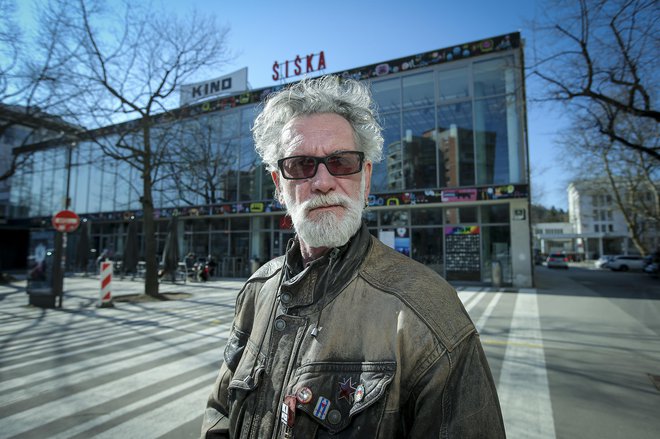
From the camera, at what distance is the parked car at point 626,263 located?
3203 centimetres

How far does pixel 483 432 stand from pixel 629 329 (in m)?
8.67

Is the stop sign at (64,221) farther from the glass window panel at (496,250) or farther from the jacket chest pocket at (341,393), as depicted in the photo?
the glass window panel at (496,250)

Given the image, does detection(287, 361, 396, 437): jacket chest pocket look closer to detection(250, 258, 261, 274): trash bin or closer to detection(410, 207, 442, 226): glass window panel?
detection(410, 207, 442, 226): glass window panel

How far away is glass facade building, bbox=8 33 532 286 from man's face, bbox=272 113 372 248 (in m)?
11.8

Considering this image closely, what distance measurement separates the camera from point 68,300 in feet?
37.2

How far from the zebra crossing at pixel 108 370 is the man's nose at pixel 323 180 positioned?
2944 millimetres

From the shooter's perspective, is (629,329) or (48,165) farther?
(48,165)

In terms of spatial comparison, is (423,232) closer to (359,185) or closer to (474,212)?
(474,212)

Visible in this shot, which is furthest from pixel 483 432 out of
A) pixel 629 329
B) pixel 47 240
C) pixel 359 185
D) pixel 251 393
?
pixel 47 240

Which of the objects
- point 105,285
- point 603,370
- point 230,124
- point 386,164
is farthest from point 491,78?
point 105,285

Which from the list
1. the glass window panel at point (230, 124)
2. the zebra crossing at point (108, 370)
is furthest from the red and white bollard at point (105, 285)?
the glass window panel at point (230, 124)

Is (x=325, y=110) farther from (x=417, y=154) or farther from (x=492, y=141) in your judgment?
(x=417, y=154)

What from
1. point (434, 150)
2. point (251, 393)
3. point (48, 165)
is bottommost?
point (251, 393)

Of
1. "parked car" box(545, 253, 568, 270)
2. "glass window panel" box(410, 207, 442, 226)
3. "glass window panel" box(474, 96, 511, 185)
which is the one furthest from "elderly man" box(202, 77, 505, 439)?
"parked car" box(545, 253, 568, 270)
